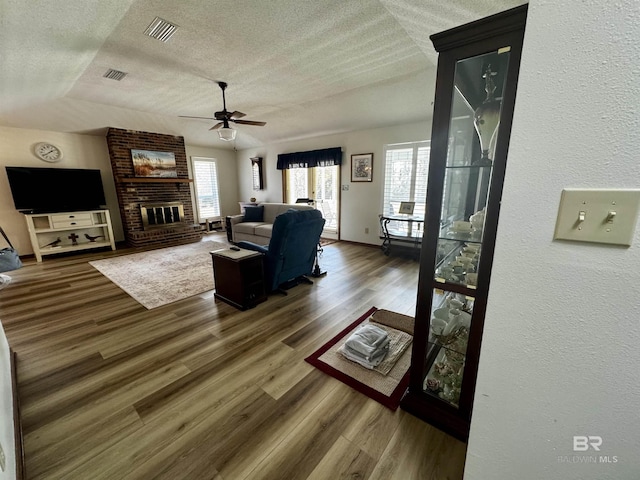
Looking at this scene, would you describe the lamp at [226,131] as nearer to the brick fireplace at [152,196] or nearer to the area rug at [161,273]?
the area rug at [161,273]

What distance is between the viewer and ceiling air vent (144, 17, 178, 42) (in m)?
2.15

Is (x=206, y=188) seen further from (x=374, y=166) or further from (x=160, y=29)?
(x=160, y=29)

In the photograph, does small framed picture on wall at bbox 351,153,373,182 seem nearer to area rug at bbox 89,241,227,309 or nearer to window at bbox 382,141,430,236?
window at bbox 382,141,430,236

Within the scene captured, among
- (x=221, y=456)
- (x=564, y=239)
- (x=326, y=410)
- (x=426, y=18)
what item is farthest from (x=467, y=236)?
(x=426, y=18)

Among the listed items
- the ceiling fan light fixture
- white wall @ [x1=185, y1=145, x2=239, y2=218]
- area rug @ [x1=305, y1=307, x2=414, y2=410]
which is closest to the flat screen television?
white wall @ [x1=185, y1=145, x2=239, y2=218]

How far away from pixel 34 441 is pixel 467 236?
2456 mm

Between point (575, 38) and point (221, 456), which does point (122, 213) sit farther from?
point (575, 38)

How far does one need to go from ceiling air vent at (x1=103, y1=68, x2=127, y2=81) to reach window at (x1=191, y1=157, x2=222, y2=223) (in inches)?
133

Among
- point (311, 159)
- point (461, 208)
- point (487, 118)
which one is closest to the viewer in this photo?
point (487, 118)

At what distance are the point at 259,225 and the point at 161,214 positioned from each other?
2.48 metres

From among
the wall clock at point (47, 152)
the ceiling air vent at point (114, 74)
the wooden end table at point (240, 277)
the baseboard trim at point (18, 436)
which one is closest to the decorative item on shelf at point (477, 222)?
the wooden end table at point (240, 277)

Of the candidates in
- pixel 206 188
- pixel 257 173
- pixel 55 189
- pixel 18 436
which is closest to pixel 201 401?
pixel 18 436

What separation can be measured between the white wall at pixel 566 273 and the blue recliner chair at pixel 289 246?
2.06 m

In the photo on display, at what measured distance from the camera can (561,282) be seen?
57 centimetres
